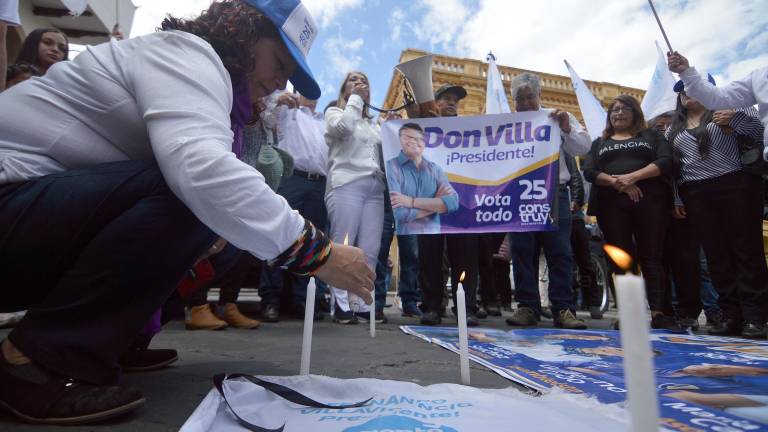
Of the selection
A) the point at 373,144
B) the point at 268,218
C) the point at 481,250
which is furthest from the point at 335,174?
the point at 268,218

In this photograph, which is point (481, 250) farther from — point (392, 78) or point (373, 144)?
point (392, 78)

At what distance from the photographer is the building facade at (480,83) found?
15047 millimetres

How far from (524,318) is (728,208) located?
54.5 inches

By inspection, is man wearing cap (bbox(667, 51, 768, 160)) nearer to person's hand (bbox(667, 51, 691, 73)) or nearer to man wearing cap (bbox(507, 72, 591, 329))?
person's hand (bbox(667, 51, 691, 73))

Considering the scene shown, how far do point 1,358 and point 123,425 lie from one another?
0.88 feet

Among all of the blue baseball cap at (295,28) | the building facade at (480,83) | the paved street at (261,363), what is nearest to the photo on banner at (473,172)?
the paved street at (261,363)

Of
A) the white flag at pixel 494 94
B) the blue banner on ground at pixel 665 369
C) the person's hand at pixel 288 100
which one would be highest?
the white flag at pixel 494 94

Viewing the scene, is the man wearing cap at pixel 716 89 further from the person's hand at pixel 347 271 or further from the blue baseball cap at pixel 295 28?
the person's hand at pixel 347 271

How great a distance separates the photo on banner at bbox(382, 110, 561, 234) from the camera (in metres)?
3.29

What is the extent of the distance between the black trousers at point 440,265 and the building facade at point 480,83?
467 inches

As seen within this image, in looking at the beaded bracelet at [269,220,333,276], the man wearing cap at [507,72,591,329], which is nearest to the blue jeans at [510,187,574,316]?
the man wearing cap at [507,72,591,329]

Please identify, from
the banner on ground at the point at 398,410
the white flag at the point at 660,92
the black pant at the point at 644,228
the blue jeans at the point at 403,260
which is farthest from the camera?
the white flag at the point at 660,92

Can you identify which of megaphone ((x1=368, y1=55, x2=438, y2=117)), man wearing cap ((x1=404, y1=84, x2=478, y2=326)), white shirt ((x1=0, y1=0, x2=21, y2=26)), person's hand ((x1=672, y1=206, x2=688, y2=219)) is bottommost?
man wearing cap ((x1=404, y1=84, x2=478, y2=326))

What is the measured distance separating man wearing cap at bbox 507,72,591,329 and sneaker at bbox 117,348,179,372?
7.53ft
